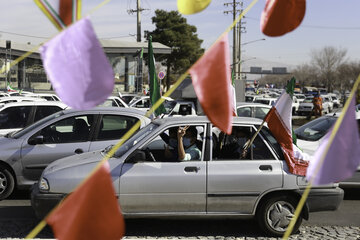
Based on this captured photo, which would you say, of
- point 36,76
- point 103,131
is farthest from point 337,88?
point 103,131

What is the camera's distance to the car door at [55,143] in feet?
25.1

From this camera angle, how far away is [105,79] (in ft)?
6.24

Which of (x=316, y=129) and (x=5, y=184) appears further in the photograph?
(x=316, y=129)

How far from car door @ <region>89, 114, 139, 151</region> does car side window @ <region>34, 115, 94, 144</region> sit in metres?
0.17

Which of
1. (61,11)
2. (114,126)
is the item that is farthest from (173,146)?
(61,11)

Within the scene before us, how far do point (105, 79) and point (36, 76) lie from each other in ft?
114

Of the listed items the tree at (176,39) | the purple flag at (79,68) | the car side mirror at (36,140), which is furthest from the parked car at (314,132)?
the tree at (176,39)

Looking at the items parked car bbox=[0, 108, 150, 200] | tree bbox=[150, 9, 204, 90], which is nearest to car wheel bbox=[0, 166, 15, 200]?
parked car bbox=[0, 108, 150, 200]

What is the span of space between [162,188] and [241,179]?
931 mm

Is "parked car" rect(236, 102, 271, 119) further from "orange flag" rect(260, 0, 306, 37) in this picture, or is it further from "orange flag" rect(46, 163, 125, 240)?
"orange flag" rect(46, 163, 125, 240)

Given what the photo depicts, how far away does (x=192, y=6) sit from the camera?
2445 millimetres

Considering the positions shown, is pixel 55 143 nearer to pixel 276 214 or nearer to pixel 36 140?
pixel 36 140

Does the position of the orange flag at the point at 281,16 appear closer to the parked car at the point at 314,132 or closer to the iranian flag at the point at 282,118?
the iranian flag at the point at 282,118

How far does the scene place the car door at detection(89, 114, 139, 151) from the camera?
7.88m
